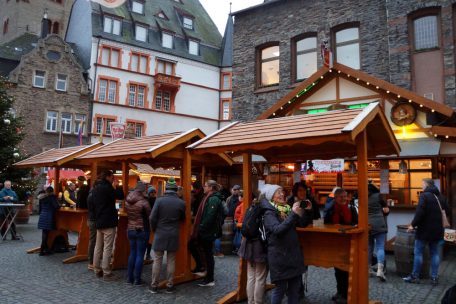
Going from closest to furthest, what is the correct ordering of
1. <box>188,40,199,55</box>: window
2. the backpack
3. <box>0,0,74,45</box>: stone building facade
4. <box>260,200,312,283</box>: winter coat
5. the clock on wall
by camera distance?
<box>260,200,312,283</box>: winter coat < the backpack < the clock on wall < <box>188,40,199,55</box>: window < <box>0,0,74,45</box>: stone building facade

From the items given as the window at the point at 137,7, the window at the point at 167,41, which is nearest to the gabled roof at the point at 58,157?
the window at the point at 167,41

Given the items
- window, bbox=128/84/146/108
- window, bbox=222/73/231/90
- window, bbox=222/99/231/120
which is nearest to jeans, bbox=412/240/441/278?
window, bbox=128/84/146/108

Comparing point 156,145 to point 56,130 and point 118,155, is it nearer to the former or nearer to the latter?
point 118,155

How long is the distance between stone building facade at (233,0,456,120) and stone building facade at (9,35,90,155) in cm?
1676

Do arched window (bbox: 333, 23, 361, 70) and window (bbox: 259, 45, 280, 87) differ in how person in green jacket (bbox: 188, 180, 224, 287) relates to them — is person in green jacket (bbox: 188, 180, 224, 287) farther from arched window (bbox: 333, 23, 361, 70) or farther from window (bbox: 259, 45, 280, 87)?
window (bbox: 259, 45, 280, 87)

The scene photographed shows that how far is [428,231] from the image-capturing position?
810cm

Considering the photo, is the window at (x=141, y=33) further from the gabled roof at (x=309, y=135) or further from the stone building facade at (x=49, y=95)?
the gabled roof at (x=309, y=135)

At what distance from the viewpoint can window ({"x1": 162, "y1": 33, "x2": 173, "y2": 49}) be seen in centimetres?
3862

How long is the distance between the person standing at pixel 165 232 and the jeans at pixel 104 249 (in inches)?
53.8

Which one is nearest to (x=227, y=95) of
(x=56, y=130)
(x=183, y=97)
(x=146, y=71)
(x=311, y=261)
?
(x=183, y=97)

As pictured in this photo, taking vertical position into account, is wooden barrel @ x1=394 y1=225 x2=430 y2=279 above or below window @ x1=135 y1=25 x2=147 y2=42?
below

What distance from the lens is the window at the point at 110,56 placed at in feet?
112

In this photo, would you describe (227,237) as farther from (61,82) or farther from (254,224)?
(61,82)

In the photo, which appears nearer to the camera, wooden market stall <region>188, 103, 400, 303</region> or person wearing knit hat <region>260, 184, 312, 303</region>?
person wearing knit hat <region>260, 184, 312, 303</region>
